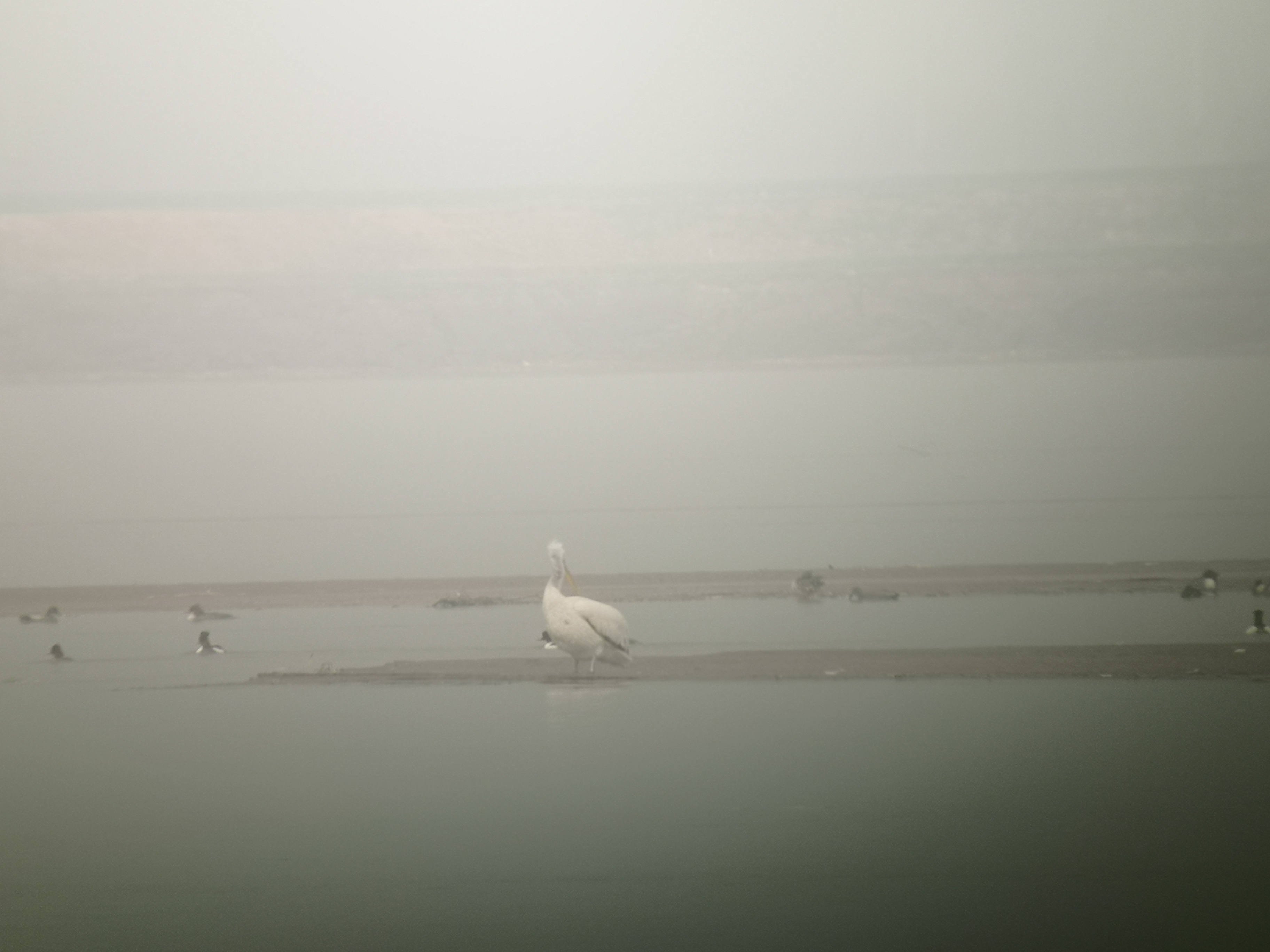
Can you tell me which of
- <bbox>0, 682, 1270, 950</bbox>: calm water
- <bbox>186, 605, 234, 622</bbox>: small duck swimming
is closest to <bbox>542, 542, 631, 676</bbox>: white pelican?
<bbox>0, 682, 1270, 950</bbox>: calm water

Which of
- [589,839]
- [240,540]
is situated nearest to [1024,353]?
[589,839]

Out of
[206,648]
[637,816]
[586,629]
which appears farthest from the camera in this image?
[206,648]

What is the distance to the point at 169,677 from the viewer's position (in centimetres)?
410

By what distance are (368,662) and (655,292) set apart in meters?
1.57

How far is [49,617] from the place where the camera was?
420 centimetres

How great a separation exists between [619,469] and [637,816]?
3.84ft

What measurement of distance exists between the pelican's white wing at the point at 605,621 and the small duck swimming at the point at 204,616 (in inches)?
47.6

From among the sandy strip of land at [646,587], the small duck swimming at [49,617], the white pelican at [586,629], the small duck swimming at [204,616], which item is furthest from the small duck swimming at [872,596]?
the small duck swimming at [49,617]

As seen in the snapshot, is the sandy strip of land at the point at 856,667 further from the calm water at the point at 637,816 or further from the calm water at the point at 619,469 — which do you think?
the calm water at the point at 619,469

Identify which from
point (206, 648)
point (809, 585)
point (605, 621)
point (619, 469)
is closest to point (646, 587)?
point (605, 621)

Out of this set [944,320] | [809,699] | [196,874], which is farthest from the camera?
[944,320]

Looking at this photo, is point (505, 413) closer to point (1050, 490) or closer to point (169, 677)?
point (169, 677)

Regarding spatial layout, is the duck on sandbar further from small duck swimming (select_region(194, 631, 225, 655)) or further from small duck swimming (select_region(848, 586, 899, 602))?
small duck swimming (select_region(194, 631, 225, 655))

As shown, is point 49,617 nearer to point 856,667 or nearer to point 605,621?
point 605,621
